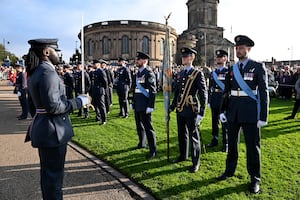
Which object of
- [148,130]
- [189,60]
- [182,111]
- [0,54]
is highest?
[0,54]

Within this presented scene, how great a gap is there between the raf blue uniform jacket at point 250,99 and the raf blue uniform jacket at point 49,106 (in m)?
2.66

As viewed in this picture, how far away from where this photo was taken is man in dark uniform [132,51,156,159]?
651 cm

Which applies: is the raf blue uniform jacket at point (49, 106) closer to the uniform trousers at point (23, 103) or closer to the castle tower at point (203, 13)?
the uniform trousers at point (23, 103)

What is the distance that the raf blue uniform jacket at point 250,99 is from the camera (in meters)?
4.67

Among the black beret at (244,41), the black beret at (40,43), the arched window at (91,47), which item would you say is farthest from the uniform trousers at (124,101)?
the arched window at (91,47)

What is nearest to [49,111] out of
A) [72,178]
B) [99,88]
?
[72,178]

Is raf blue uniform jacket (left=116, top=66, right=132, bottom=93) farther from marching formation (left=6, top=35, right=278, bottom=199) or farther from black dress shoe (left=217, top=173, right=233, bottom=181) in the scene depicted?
black dress shoe (left=217, top=173, right=233, bottom=181)

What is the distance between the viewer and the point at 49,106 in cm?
331

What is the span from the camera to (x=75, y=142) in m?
8.08

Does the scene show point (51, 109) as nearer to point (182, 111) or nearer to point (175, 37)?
point (182, 111)

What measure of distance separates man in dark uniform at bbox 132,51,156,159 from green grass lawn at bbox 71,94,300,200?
1.59 ft

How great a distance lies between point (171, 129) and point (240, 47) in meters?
4.99

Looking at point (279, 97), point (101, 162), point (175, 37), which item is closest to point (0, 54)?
point (175, 37)

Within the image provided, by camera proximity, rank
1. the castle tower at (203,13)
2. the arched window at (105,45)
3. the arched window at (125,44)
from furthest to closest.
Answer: the castle tower at (203,13)
the arched window at (105,45)
the arched window at (125,44)
